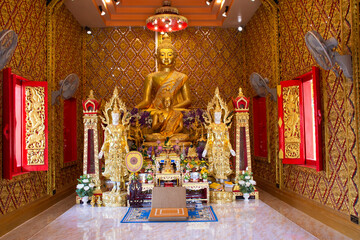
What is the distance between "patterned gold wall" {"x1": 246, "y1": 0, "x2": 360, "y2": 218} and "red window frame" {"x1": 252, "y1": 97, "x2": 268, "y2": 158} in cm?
139

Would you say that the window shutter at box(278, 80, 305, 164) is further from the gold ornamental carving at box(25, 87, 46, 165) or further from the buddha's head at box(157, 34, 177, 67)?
the gold ornamental carving at box(25, 87, 46, 165)

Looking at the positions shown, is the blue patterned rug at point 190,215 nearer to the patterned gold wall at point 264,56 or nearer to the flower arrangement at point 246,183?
the flower arrangement at point 246,183

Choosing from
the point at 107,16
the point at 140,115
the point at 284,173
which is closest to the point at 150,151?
the point at 140,115

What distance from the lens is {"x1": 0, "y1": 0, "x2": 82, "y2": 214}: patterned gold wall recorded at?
4703mm

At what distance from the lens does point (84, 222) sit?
183 inches

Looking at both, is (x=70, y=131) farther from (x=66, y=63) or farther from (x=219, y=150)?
(x=219, y=150)

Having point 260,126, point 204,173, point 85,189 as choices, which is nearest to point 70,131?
point 85,189

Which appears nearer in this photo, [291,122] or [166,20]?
[291,122]

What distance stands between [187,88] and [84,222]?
15.7ft

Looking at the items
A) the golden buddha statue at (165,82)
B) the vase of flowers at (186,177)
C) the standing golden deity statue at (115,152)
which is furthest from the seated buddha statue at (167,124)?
the vase of flowers at (186,177)

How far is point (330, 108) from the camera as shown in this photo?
4480 mm

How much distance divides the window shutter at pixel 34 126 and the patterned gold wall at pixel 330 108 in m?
4.32

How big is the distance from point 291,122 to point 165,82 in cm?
391

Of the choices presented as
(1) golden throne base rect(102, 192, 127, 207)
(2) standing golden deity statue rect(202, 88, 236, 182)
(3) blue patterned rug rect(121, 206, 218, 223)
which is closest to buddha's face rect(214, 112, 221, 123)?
(2) standing golden deity statue rect(202, 88, 236, 182)
